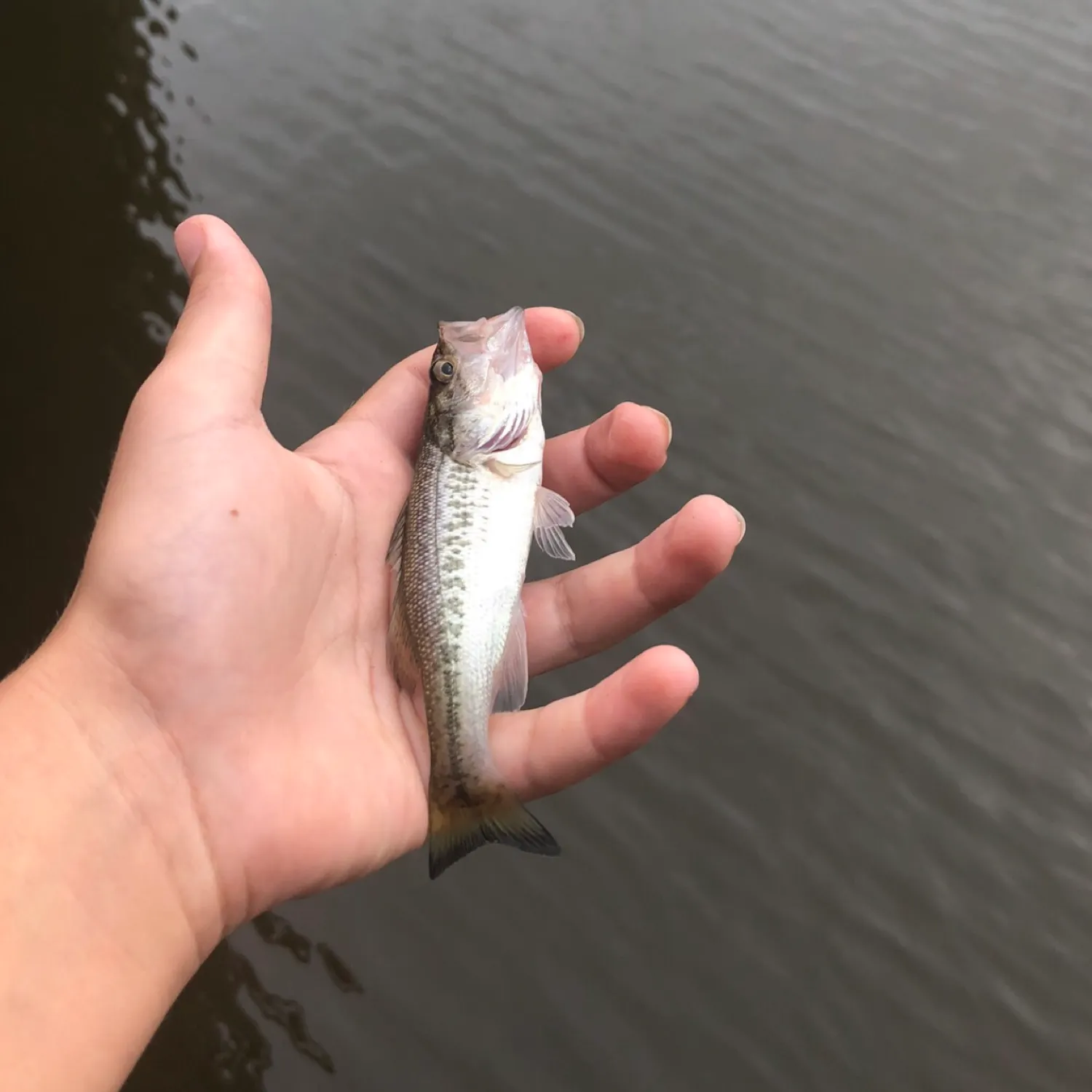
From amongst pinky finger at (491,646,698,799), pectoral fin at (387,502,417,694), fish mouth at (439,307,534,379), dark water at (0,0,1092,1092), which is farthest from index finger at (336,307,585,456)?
dark water at (0,0,1092,1092)

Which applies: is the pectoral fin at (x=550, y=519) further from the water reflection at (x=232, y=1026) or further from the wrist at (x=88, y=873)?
the water reflection at (x=232, y=1026)

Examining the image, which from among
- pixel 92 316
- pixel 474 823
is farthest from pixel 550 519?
pixel 92 316

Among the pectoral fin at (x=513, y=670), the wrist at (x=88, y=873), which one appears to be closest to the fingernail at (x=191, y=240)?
the wrist at (x=88, y=873)

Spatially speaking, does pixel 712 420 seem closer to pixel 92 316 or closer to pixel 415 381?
pixel 415 381

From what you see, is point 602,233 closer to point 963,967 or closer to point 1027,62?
point 1027,62

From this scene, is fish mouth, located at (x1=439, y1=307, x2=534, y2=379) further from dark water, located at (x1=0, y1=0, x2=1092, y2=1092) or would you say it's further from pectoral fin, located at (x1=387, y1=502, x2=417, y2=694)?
dark water, located at (x1=0, y1=0, x2=1092, y2=1092)
